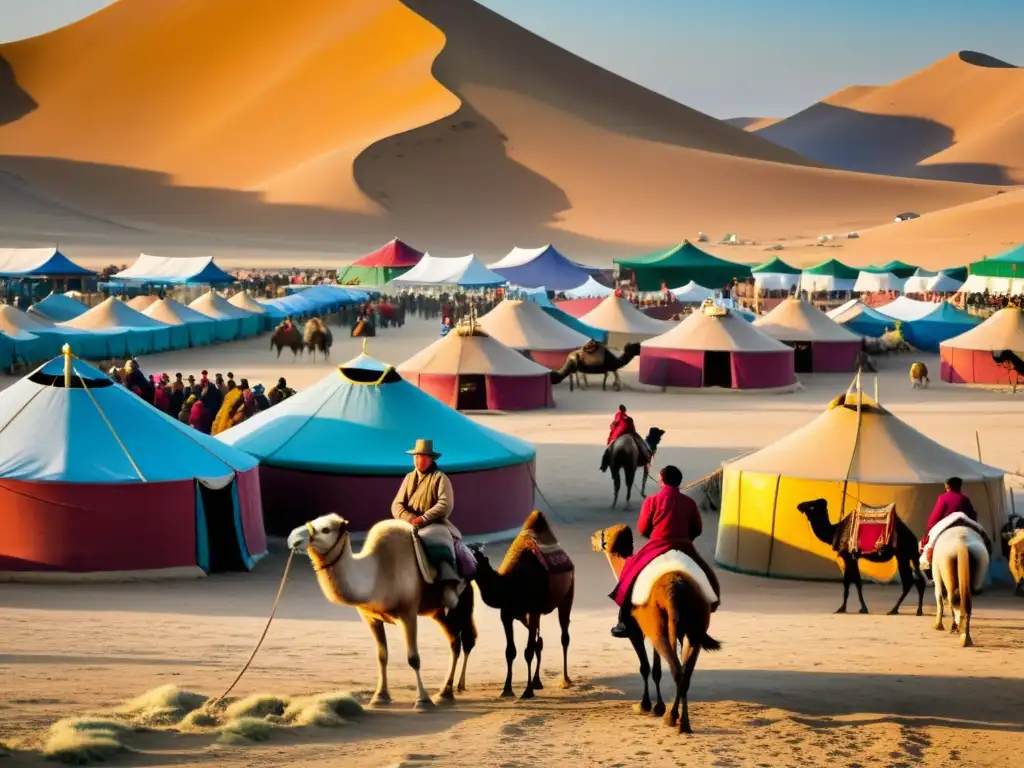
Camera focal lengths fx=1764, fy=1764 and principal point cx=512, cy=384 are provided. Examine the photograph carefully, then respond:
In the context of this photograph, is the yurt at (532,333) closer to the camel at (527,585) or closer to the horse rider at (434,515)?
the horse rider at (434,515)

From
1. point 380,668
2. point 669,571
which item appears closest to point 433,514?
point 380,668

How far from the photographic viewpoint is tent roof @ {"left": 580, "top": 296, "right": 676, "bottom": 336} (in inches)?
1907

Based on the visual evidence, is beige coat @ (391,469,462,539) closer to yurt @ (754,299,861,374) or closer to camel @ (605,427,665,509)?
camel @ (605,427,665,509)

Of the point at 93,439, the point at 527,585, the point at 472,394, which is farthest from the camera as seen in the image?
the point at 472,394

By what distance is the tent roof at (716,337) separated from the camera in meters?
38.6

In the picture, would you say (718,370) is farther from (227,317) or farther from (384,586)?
(384,586)

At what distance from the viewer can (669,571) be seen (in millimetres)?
10930

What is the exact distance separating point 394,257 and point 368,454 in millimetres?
57542

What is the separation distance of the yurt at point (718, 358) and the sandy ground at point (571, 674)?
19.6 metres

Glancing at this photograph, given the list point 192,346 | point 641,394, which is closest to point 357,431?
point 641,394

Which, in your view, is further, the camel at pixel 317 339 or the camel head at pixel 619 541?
the camel at pixel 317 339

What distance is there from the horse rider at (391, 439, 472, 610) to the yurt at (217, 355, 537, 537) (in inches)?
244

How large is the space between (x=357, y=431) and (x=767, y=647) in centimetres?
709

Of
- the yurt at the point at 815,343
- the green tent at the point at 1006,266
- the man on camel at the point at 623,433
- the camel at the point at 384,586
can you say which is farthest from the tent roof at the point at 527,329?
the green tent at the point at 1006,266
